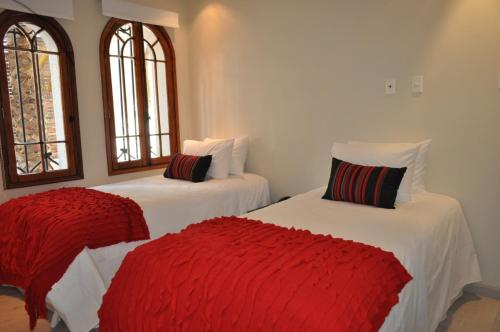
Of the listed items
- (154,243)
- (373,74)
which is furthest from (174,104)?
(154,243)

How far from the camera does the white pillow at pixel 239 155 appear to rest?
371 cm

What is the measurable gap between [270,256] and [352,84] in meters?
1.96

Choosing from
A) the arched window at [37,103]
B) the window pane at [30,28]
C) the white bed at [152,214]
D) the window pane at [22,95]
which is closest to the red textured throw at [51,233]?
the white bed at [152,214]

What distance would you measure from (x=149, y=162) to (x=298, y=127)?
1.68 m

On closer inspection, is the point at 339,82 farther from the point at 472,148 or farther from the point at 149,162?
the point at 149,162

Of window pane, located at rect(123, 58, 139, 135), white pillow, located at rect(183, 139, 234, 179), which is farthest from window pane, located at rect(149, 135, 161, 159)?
white pillow, located at rect(183, 139, 234, 179)

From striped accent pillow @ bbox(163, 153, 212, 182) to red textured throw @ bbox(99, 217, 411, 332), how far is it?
163cm

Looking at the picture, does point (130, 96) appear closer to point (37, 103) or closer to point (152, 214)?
point (37, 103)

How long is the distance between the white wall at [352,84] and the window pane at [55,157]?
1454mm

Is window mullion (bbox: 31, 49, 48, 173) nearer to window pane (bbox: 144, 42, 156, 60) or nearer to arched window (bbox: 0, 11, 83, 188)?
arched window (bbox: 0, 11, 83, 188)

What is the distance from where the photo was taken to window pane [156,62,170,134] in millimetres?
4137

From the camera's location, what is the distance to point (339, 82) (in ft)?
10.2

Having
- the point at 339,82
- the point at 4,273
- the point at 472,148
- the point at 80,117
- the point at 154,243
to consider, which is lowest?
the point at 4,273

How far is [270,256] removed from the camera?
1541 millimetres
